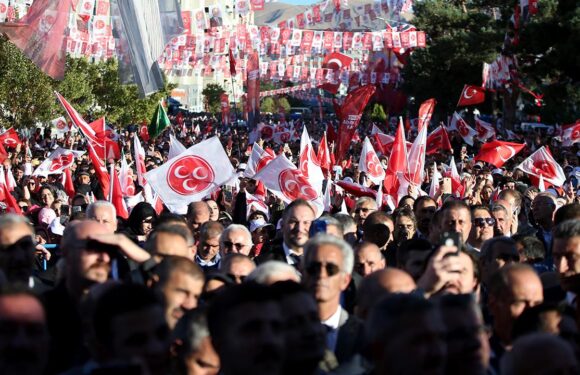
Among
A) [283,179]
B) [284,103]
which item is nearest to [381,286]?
[283,179]

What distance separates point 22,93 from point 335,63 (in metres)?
46.4

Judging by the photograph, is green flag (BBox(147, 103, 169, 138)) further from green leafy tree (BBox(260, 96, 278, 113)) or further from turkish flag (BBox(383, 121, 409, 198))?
green leafy tree (BBox(260, 96, 278, 113))

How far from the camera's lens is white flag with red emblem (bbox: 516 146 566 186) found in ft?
50.4

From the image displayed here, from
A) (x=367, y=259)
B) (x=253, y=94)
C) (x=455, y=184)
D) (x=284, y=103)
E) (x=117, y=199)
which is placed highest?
(x=367, y=259)

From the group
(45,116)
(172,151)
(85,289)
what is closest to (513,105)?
(45,116)

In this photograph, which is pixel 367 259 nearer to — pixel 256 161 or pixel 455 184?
pixel 256 161

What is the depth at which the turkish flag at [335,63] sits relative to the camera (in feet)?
253

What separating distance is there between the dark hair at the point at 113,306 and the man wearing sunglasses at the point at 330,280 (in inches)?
50.2

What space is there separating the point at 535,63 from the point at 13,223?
3228 centimetres

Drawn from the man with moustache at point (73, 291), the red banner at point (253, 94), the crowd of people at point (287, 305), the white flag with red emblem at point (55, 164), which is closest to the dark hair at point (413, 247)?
the crowd of people at point (287, 305)

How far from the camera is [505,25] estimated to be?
4294 cm

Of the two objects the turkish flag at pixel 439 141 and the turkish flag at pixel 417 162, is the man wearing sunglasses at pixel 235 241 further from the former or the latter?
the turkish flag at pixel 439 141

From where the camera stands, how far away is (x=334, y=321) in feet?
17.9

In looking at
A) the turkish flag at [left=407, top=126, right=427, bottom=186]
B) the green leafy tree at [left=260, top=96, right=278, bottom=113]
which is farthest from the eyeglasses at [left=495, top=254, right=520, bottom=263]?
the green leafy tree at [left=260, top=96, right=278, bottom=113]
